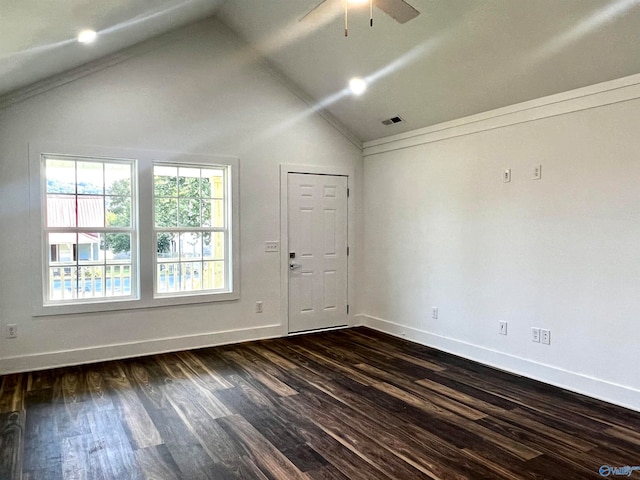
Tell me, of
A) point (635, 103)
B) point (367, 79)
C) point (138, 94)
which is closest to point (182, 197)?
point (138, 94)

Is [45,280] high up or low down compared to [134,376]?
up

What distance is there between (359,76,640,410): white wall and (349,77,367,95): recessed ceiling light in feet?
2.65

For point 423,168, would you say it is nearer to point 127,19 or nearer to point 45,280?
point 127,19

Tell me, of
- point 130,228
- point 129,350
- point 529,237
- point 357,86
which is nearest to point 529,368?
point 529,237

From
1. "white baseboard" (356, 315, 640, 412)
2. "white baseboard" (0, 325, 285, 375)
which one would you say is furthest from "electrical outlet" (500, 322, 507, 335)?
"white baseboard" (0, 325, 285, 375)

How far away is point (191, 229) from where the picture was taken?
16.6ft

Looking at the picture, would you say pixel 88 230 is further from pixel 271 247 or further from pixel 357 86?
pixel 357 86

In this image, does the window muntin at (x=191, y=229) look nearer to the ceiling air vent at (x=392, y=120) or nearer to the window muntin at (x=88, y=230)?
the window muntin at (x=88, y=230)

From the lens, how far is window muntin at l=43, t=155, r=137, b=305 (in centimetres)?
441

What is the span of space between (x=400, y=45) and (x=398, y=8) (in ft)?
5.02

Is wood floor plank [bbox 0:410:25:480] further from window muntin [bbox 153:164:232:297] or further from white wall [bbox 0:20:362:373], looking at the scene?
window muntin [bbox 153:164:232:297]

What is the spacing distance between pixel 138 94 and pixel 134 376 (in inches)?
112

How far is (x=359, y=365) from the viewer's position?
445cm

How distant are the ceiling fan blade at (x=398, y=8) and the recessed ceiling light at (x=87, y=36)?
7.61 feet
